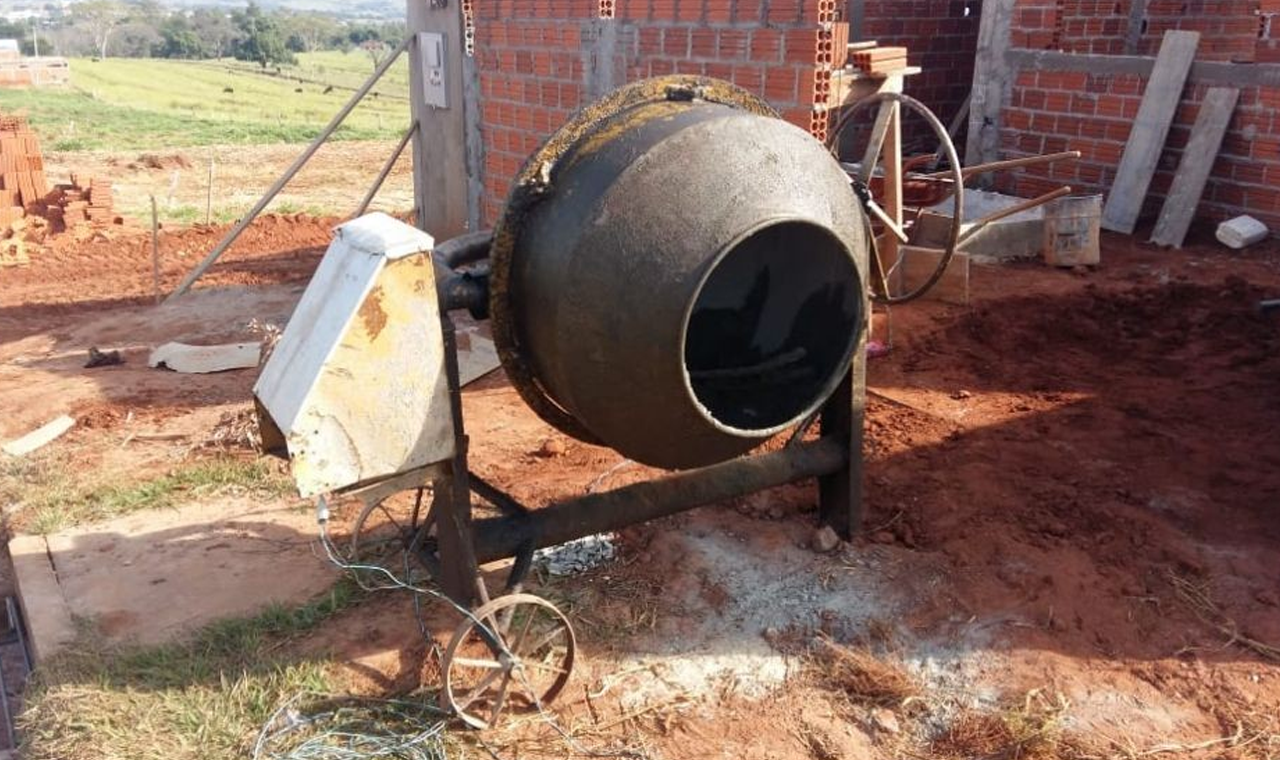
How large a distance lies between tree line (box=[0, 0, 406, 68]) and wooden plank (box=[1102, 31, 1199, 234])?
53902 millimetres

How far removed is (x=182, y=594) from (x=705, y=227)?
2281 millimetres

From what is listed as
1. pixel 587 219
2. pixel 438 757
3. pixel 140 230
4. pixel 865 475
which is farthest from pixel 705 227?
pixel 140 230

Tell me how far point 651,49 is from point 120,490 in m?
3.46

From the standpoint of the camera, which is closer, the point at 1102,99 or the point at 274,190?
the point at 1102,99

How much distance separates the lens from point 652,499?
3.38 metres

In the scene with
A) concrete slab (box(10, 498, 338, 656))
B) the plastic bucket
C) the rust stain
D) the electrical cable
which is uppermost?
the rust stain

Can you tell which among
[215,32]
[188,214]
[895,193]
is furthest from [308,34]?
[895,193]

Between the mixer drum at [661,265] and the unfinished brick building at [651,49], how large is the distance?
209 cm

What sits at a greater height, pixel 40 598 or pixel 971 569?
pixel 971 569

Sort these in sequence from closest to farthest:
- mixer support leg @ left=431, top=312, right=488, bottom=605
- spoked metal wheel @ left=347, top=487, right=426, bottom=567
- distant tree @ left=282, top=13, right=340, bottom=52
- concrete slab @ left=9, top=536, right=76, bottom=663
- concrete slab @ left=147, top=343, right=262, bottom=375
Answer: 1. mixer support leg @ left=431, top=312, right=488, bottom=605
2. concrete slab @ left=9, top=536, right=76, bottom=663
3. spoked metal wheel @ left=347, top=487, right=426, bottom=567
4. concrete slab @ left=147, top=343, right=262, bottom=375
5. distant tree @ left=282, top=13, right=340, bottom=52

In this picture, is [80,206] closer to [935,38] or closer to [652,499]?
[935,38]

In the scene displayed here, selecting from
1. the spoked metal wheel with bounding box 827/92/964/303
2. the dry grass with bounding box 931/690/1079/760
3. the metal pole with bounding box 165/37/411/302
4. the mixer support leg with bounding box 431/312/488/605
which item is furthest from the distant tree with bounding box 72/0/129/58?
the dry grass with bounding box 931/690/1079/760

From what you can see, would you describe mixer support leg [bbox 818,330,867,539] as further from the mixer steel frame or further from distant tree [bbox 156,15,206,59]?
distant tree [bbox 156,15,206,59]

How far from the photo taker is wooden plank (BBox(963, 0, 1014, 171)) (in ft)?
25.5
